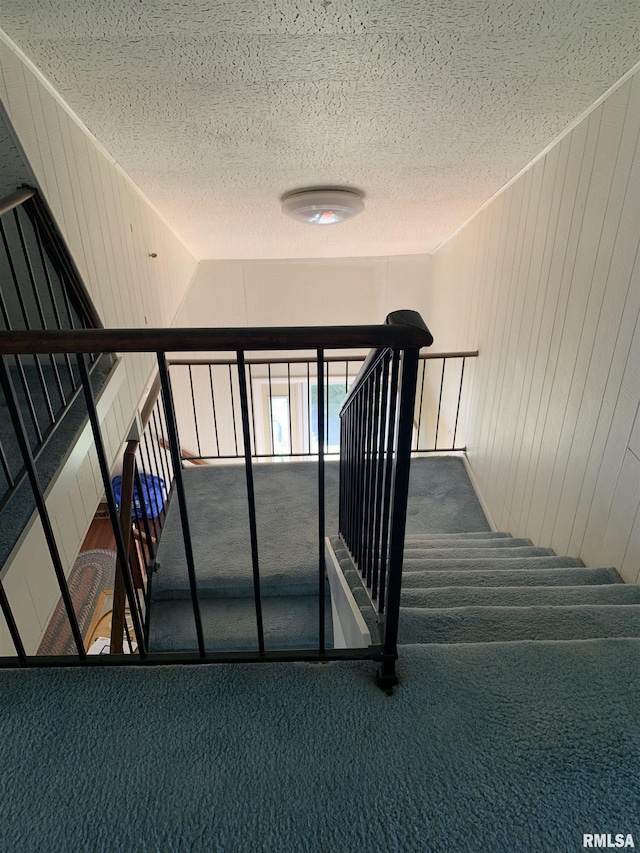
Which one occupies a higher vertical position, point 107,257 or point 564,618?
point 107,257

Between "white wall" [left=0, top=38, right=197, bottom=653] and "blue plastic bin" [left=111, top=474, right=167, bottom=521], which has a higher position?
"white wall" [left=0, top=38, right=197, bottom=653]

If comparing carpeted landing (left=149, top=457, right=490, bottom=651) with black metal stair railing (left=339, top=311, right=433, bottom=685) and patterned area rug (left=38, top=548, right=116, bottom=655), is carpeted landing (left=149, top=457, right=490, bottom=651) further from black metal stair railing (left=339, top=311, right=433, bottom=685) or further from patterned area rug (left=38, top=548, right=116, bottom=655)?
patterned area rug (left=38, top=548, right=116, bottom=655)

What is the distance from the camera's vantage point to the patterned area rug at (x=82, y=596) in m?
4.02

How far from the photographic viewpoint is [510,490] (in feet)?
8.98

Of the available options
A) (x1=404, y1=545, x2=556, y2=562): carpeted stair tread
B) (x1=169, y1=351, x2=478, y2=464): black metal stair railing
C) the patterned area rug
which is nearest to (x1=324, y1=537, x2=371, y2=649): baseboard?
(x1=404, y1=545, x2=556, y2=562): carpeted stair tread

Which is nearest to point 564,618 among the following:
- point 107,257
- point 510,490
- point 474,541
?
point 474,541

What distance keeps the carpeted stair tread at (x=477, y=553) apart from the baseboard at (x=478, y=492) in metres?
0.80

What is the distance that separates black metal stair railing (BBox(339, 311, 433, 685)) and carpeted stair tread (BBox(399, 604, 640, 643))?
0.50 ft

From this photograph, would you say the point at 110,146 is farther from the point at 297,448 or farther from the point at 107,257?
the point at 297,448

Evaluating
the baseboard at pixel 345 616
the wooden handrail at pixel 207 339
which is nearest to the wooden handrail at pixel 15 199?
the wooden handrail at pixel 207 339

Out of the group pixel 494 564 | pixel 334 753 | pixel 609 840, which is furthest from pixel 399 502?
pixel 494 564

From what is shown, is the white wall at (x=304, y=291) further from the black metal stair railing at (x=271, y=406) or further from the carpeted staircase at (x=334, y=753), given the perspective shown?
the carpeted staircase at (x=334, y=753)

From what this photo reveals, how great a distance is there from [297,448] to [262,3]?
562 centimetres

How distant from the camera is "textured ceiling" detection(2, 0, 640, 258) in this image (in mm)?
1175
